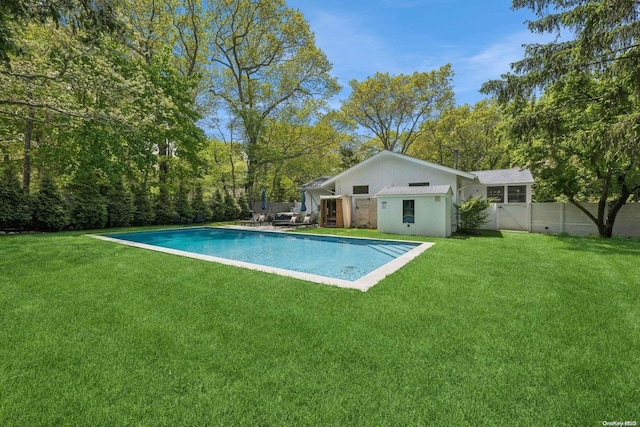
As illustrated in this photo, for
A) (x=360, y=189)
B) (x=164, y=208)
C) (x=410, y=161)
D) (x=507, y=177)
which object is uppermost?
(x=410, y=161)

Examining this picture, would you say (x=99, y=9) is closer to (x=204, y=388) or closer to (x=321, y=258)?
(x=204, y=388)

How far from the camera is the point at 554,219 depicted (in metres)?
14.2

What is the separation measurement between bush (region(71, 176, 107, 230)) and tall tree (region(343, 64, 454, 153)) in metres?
20.7

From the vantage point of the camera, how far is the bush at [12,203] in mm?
12023

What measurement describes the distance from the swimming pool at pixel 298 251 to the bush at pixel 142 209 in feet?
10.8

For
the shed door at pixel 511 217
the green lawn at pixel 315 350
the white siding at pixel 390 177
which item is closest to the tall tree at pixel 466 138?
the shed door at pixel 511 217

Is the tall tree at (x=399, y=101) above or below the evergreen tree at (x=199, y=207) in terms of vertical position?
above

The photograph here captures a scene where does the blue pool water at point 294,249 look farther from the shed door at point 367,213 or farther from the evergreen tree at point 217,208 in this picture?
the evergreen tree at point 217,208

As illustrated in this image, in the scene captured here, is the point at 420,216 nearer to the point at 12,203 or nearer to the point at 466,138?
the point at 466,138

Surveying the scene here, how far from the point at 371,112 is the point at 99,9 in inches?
960

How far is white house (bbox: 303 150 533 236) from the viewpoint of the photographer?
1293 cm

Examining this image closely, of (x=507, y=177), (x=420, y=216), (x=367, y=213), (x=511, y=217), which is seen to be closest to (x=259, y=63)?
(x=367, y=213)

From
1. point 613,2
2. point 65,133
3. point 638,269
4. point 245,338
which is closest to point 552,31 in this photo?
point 613,2

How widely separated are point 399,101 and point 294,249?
20.5 m
